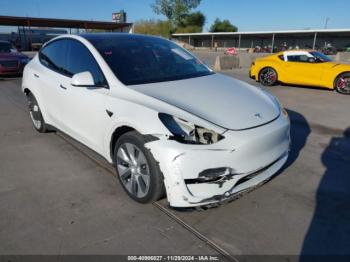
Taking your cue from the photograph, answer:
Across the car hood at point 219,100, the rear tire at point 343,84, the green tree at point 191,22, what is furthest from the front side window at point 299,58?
the green tree at point 191,22

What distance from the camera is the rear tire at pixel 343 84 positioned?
376 inches

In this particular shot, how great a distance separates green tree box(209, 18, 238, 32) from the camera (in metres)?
88.2

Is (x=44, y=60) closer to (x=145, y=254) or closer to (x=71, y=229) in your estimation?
(x=71, y=229)

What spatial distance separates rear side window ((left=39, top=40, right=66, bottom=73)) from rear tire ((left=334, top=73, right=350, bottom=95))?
347 inches

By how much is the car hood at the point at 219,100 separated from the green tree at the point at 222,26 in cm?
9006

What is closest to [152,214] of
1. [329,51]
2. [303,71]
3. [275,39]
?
[303,71]

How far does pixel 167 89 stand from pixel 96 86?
2.60 ft

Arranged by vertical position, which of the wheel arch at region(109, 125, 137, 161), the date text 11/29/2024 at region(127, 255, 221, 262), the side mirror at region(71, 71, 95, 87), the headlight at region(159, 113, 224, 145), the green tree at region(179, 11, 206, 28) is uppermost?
the green tree at region(179, 11, 206, 28)

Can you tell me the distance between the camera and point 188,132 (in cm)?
264

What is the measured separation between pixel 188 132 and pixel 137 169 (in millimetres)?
677

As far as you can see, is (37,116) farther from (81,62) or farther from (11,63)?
(11,63)

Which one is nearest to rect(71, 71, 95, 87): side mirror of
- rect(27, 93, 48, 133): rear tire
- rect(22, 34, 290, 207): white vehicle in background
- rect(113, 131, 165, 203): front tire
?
rect(22, 34, 290, 207): white vehicle in background

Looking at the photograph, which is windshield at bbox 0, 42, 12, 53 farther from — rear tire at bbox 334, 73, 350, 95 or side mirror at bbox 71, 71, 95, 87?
rear tire at bbox 334, 73, 350, 95

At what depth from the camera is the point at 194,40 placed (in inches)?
3137
